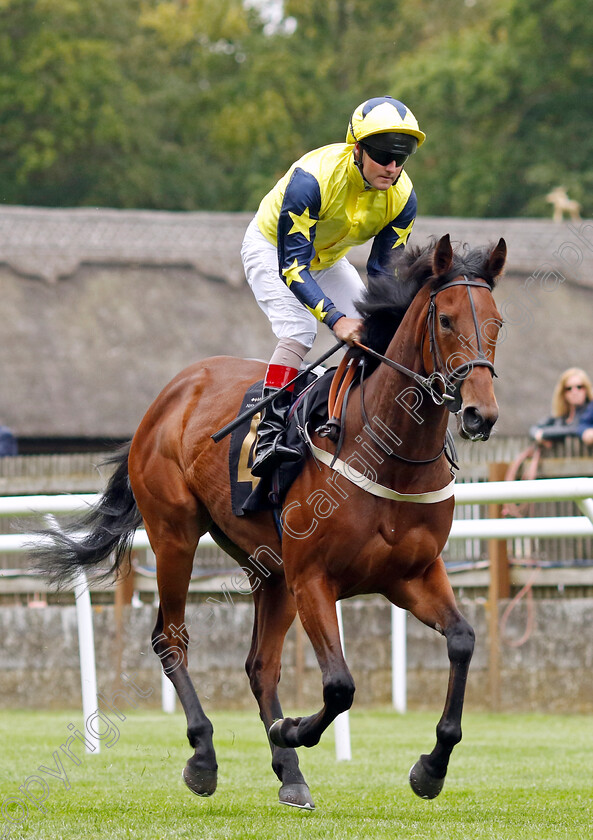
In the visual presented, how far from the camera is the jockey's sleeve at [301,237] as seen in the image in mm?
4621

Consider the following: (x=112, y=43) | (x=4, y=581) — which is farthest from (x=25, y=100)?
(x=4, y=581)

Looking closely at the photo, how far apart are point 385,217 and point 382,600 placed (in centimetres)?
520

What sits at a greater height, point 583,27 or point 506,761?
point 583,27

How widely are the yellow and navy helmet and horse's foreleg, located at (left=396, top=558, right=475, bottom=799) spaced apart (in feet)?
5.31

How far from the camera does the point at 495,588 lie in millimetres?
8773

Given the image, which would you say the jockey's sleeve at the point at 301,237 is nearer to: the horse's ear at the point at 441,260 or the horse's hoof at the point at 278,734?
the horse's ear at the point at 441,260

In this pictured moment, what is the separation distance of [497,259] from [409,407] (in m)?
0.60

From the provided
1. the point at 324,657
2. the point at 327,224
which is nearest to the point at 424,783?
the point at 324,657

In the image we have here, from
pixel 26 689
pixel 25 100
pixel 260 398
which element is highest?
pixel 25 100

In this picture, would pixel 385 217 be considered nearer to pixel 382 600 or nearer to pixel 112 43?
pixel 382 600

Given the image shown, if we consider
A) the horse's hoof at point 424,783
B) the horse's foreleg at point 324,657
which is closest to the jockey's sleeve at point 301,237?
the horse's foreleg at point 324,657

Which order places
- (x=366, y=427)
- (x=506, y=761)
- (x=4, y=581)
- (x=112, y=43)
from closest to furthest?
(x=366, y=427) < (x=506, y=761) < (x=4, y=581) < (x=112, y=43)

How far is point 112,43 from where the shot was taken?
3325 centimetres

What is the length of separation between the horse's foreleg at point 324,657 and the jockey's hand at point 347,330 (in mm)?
897
